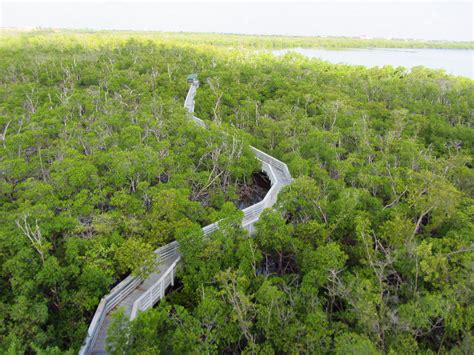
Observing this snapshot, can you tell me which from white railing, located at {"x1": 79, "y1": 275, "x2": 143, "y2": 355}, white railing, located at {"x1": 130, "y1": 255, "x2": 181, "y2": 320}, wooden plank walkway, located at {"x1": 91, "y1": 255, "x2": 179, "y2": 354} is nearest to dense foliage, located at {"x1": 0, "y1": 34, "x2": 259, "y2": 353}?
white railing, located at {"x1": 79, "y1": 275, "x2": 143, "y2": 355}

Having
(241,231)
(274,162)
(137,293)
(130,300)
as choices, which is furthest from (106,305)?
(274,162)

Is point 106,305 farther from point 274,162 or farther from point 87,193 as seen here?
point 274,162

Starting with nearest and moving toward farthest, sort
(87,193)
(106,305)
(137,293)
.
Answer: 1. (106,305)
2. (137,293)
3. (87,193)

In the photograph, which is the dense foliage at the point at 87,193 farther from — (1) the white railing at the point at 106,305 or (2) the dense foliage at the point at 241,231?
(1) the white railing at the point at 106,305

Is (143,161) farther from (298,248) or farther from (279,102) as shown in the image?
(279,102)

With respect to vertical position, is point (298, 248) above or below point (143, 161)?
below

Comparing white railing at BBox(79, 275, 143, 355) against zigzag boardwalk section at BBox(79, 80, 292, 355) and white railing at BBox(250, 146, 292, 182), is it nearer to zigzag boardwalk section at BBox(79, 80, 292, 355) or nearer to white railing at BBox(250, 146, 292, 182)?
zigzag boardwalk section at BBox(79, 80, 292, 355)

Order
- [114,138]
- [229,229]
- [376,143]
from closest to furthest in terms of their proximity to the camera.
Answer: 1. [229,229]
2. [114,138]
3. [376,143]

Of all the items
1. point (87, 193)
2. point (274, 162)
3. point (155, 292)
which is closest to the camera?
point (155, 292)

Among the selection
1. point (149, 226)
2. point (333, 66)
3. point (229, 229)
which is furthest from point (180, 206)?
point (333, 66)
